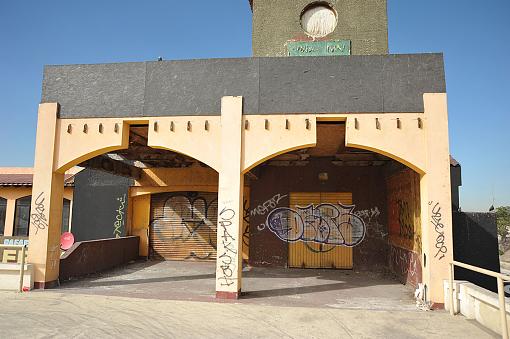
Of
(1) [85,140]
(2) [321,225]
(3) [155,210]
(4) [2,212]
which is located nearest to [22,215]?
(4) [2,212]

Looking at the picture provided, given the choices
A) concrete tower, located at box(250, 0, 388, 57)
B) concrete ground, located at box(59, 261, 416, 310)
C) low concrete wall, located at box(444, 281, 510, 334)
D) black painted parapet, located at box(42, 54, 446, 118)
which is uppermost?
concrete tower, located at box(250, 0, 388, 57)

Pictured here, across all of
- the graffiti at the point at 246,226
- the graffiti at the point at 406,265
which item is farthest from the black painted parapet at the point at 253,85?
the graffiti at the point at 246,226

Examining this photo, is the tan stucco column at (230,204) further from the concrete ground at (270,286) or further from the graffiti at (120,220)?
the graffiti at (120,220)

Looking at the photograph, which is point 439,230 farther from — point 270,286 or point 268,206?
point 268,206

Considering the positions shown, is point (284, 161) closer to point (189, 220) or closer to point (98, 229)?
point (189, 220)

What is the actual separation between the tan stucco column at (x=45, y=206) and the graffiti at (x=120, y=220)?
5349 mm

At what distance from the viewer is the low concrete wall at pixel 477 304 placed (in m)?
6.46

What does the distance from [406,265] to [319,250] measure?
135 inches

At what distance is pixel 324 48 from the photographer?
1395cm

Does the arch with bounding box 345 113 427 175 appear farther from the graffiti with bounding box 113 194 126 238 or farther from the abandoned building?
the graffiti with bounding box 113 194 126 238

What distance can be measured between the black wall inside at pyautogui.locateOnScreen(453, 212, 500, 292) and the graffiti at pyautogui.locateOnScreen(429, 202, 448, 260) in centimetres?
167

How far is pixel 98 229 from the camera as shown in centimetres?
1572

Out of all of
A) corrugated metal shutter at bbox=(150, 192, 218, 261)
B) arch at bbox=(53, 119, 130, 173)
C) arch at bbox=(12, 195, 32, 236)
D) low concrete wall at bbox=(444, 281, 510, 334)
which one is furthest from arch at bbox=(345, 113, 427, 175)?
arch at bbox=(12, 195, 32, 236)

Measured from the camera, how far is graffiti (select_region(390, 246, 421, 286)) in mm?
9892
